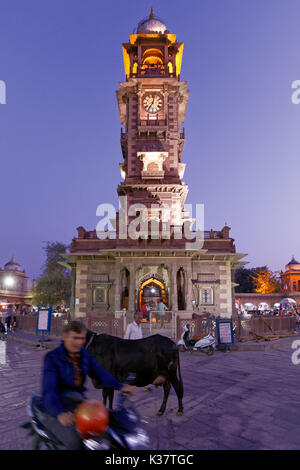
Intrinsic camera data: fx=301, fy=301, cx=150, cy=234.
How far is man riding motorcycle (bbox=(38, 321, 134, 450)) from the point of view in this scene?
2.37m

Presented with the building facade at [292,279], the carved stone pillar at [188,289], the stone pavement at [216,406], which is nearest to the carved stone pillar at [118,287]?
the carved stone pillar at [188,289]

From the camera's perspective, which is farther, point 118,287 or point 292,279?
point 292,279

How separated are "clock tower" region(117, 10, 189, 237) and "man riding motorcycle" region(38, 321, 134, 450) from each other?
71.3 ft

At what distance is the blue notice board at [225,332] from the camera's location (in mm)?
12367

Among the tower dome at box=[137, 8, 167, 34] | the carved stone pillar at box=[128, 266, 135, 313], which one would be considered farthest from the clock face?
the carved stone pillar at box=[128, 266, 135, 313]

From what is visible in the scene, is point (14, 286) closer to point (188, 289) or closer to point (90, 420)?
point (188, 289)

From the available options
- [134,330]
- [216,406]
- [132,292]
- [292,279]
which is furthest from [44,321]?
[292,279]

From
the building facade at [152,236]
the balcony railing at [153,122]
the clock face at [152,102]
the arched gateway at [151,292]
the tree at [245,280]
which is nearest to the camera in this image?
the building facade at [152,236]

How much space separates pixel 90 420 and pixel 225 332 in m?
11.1

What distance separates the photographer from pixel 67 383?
2824mm

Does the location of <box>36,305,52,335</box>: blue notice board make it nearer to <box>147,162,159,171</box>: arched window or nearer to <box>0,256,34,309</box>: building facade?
<box>147,162,159,171</box>: arched window

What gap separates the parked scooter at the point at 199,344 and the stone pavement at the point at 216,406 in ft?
5.52

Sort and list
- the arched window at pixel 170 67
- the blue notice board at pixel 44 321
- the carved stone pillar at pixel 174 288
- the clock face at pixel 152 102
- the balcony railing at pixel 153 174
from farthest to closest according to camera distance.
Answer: the arched window at pixel 170 67, the clock face at pixel 152 102, the balcony railing at pixel 153 174, the carved stone pillar at pixel 174 288, the blue notice board at pixel 44 321

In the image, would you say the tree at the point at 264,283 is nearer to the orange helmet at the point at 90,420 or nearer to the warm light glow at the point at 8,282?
the warm light glow at the point at 8,282
